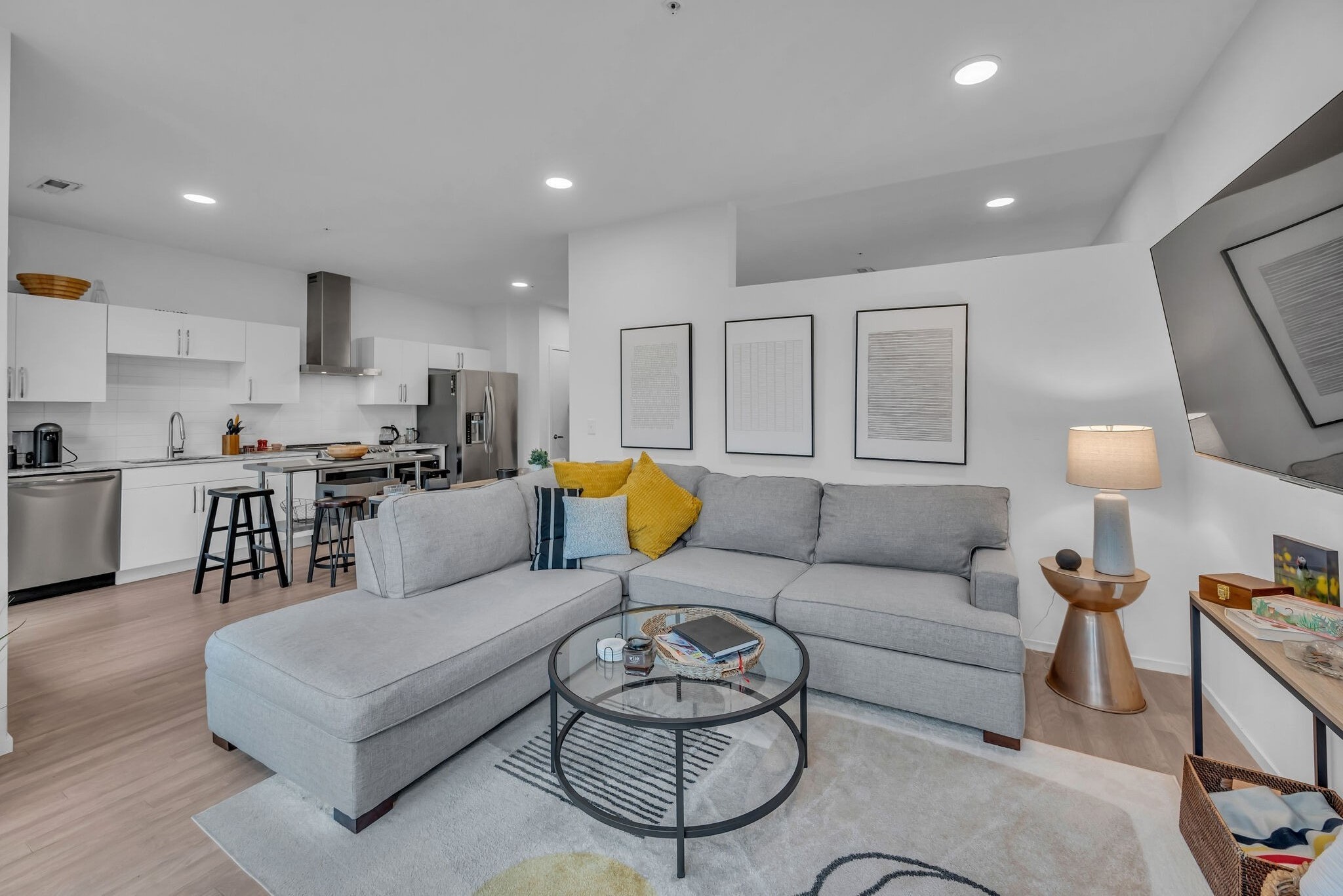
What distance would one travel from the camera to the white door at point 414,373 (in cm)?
635

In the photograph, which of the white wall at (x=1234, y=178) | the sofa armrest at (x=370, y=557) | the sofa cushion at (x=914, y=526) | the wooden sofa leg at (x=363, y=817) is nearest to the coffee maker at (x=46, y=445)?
the sofa armrest at (x=370, y=557)

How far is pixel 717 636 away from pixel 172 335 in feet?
16.7

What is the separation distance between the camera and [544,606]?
2400 mm

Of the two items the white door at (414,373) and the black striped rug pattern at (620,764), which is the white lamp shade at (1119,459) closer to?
the black striped rug pattern at (620,764)

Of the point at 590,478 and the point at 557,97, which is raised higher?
the point at 557,97

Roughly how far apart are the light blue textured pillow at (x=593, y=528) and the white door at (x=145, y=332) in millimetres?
3809

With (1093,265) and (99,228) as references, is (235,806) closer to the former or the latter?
(1093,265)

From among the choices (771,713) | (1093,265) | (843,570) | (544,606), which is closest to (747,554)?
(843,570)

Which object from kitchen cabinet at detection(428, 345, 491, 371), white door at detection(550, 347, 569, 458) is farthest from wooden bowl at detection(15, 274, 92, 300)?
white door at detection(550, 347, 569, 458)

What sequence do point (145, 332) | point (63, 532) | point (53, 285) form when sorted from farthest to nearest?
point (145, 332) < point (53, 285) < point (63, 532)

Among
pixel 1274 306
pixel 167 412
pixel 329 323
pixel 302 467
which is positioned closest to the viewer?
pixel 1274 306

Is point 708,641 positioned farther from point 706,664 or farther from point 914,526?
point 914,526

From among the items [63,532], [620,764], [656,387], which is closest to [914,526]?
[620,764]

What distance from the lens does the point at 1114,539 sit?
A: 2.49 metres
